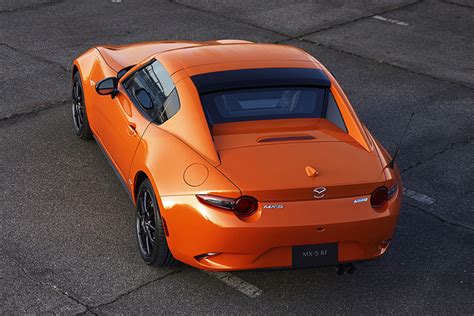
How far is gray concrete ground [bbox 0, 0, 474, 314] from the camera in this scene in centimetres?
674

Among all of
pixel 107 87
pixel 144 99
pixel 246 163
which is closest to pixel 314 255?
pixel 246 163

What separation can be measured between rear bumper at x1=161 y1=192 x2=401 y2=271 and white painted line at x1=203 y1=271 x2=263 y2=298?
0.52 metres

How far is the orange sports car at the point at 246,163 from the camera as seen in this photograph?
20.3ft

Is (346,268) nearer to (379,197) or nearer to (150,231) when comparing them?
(379,197)

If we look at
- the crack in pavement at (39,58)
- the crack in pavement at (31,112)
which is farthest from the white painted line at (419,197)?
the crack in pavement at (39,58)

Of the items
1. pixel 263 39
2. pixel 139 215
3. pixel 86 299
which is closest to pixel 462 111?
pixel 263 39

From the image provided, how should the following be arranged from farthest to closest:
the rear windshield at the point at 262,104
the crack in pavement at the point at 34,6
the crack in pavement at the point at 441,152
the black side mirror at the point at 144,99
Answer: the crack in pavement at the point at 34,6 < the crack in pavement at the point at 441,152 < the black side mirror at the point at 144,99 < the rear windshield at the point at 262,104

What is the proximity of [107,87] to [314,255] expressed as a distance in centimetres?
280

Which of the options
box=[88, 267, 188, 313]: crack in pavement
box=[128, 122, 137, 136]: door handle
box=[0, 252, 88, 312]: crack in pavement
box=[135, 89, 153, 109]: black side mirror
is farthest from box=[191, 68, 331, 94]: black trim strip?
box=[0, 252, 88, 312]: crack in pavement

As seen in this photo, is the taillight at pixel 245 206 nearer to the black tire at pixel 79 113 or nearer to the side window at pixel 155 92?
the side window at pixel 155 92

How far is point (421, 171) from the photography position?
9133 mm

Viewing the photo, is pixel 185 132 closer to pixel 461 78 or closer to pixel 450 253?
pixel 450 253

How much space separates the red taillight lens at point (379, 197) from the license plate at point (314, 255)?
45cm

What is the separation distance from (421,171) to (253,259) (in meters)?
3.44
